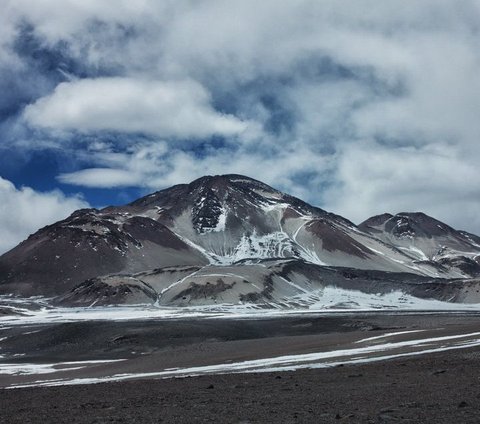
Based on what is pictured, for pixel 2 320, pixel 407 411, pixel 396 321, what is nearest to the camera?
pixel 407 411

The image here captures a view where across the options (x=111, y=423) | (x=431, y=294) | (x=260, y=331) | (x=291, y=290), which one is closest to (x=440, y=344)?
(x=111, y=423)

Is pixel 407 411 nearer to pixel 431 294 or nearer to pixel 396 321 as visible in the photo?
pixel 396 321

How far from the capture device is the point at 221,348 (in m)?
55.1

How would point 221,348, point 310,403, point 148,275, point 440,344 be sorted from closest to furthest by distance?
1. point 310,403
2. point 440,344
3. point 221,348
4. point 148,275

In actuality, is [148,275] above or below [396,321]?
above

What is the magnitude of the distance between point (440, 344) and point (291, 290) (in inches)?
5146

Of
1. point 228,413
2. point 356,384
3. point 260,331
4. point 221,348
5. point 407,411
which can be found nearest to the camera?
point 407,411

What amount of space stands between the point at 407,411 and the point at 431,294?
555 feet

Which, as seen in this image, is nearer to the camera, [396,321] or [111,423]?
[111,423]

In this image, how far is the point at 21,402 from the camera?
22.0 meters

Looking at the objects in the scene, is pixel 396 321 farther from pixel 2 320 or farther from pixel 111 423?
pixel 111 423

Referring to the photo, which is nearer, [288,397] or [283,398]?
[283,398]

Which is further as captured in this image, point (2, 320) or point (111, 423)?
point (2, 320)

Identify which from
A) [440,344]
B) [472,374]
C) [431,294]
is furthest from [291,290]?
[472,374]
